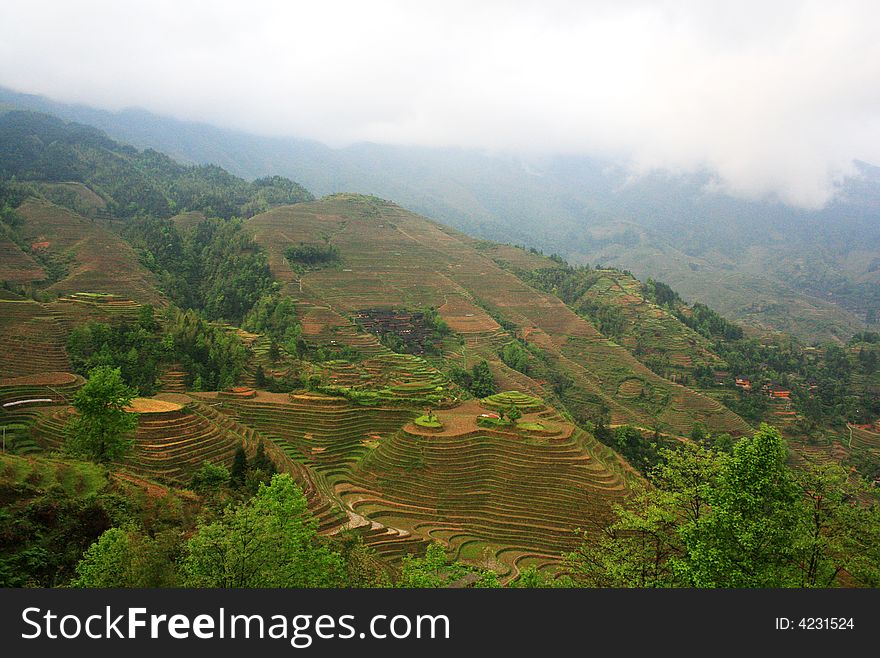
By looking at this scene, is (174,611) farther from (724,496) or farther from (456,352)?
(456,352)

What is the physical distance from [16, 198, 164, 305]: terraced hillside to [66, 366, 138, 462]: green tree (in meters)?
44.9

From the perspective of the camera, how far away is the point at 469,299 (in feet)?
305

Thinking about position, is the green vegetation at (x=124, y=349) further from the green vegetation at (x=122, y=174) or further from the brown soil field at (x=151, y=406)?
the green vegetation at (x=122, y=174)

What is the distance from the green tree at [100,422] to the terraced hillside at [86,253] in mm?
44945

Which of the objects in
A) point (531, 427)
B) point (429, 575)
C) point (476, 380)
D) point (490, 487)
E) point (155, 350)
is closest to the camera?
point (429, 575)

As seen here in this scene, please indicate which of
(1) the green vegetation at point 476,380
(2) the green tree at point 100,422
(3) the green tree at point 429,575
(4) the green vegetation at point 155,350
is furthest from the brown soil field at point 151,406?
(1) the green vegetation at point 476,380

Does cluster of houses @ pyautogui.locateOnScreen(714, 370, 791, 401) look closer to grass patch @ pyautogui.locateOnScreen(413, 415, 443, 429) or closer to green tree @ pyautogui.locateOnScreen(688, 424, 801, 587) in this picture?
grass patch @ pyautogui.locateOnScreen(413, 415, 443, 429)

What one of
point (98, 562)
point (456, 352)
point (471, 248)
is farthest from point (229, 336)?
point (471, 248)

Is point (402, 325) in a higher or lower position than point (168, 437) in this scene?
lower

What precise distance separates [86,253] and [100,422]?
219 feet

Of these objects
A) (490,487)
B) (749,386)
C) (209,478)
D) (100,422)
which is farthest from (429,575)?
(749,386)

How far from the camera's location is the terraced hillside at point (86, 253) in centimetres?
6688

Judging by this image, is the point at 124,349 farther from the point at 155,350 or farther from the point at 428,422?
A: the point at 428,422

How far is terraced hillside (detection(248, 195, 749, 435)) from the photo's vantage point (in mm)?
72250
